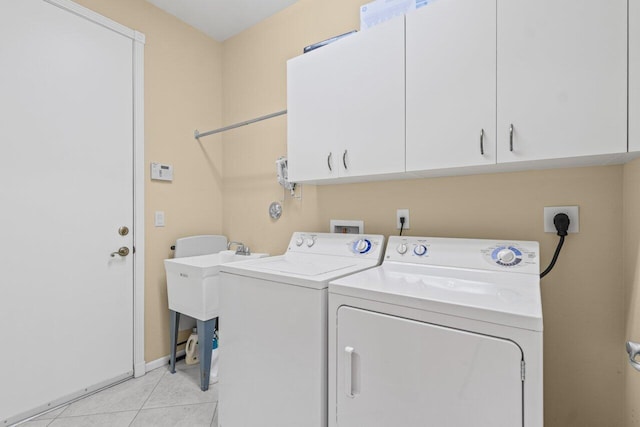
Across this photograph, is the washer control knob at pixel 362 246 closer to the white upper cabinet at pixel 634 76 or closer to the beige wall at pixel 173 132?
the white upper cabinet at pixel 634 76

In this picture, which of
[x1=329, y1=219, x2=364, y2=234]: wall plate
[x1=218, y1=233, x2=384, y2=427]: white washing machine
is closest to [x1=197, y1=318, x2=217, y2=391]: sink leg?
[x1=218, y1=233, x2=384, y2=427]: white washing machine

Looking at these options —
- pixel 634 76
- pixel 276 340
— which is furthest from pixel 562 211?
pixel 276 340

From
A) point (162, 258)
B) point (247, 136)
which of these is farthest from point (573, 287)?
point (162, 258)

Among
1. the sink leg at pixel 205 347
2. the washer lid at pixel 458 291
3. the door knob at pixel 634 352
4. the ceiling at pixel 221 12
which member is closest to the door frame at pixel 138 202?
the ceiling at pixel 221 12

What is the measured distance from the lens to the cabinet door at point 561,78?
0.98 metres

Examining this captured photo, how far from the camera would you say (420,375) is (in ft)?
3.08

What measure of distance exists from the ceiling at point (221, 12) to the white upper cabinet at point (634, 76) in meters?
2.00

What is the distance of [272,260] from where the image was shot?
176 cm

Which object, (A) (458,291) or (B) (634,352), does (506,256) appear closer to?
(A) (458,291)

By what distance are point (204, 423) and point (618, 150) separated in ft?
7.37

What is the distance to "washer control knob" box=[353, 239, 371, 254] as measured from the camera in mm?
1666

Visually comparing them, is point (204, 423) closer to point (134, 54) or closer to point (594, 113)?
point (594, 113)

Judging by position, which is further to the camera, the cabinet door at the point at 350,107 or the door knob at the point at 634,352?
the cabinet door at the point at 350,107

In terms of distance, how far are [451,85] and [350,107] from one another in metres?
0.50
